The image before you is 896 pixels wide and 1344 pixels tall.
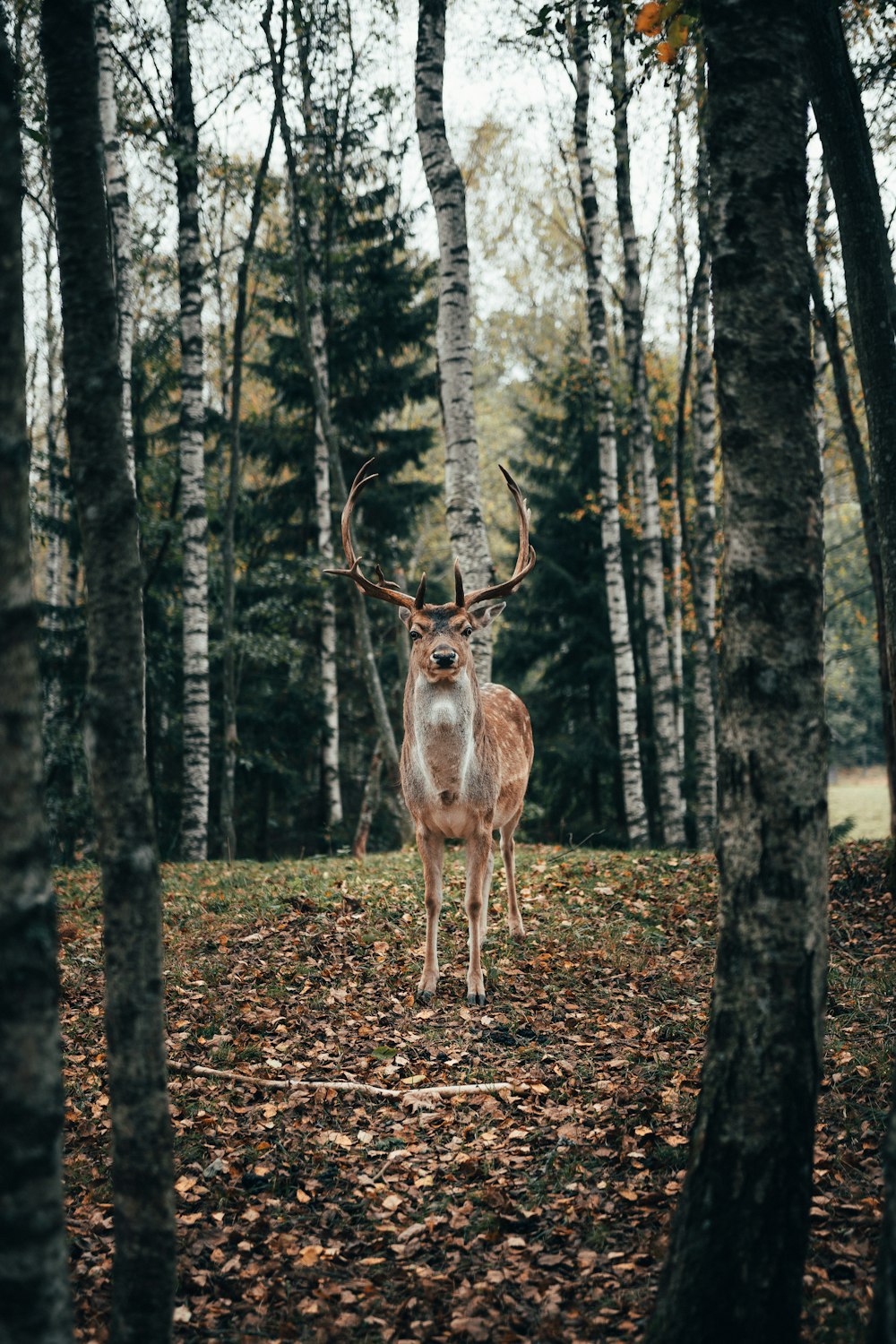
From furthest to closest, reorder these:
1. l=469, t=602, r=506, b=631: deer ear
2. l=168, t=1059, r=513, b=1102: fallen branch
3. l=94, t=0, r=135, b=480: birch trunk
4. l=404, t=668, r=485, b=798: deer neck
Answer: l=94, t=0, r=135, b=480: birch trunk, l=469, t=602, r=506, b=631: deer ear, l=404, t=668, r=485, b=798: deer neck, l=168, t=1059, r=513, b=1102: fallen branch

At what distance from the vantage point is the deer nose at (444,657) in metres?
6.81

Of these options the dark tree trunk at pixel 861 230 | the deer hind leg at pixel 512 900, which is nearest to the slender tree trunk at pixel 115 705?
the dark tree trunk at pixel 861 230

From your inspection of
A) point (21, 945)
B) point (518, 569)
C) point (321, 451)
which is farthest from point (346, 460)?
point (21, 945)

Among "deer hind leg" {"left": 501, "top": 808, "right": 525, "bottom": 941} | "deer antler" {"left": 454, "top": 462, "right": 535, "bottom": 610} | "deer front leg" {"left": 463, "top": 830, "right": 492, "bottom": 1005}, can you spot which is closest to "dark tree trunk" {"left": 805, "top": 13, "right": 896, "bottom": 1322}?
"deer antler" {"left": 454, "top": 462, "right": 535, "bottom": 610}

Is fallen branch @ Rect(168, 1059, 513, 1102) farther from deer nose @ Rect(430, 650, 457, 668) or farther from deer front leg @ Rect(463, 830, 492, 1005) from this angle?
deer nose @ Rect(430, 650, 457, 668)

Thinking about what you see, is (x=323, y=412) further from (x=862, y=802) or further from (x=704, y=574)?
(x=862, y=802)

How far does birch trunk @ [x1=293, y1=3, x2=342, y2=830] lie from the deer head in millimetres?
8943

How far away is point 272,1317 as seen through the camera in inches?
145

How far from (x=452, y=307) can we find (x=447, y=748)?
530 centimetres

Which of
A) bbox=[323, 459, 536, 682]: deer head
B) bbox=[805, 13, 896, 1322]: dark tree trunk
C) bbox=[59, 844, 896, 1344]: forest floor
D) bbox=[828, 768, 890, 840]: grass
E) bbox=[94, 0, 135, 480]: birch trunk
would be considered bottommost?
bbox=[828, 768, 890, 840]: grass

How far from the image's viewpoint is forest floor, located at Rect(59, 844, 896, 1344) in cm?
372

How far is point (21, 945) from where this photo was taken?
7.86 ft

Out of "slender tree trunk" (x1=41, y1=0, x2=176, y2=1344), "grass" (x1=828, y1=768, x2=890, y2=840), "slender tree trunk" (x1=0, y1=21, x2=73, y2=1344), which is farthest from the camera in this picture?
"grass" (x1=828, y1=768, x2=890, y2=840)

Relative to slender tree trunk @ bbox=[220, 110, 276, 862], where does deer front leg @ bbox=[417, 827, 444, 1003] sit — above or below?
below
